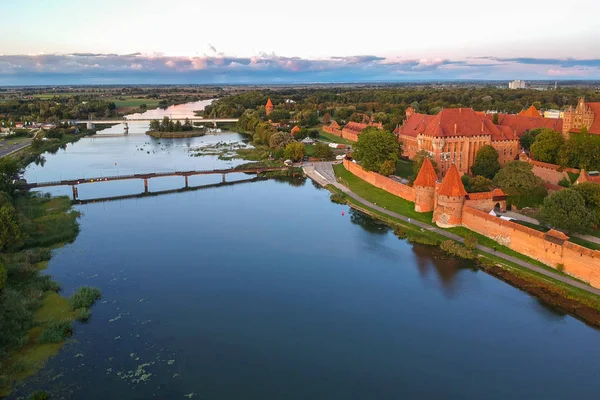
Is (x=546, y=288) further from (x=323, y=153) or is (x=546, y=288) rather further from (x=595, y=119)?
(x=323, y=153)

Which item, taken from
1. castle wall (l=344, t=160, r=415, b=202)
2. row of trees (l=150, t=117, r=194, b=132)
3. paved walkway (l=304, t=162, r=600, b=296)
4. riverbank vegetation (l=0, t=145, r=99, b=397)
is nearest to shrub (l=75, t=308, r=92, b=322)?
riverbank vegetation (l=0, t=145, r=99, b=397)

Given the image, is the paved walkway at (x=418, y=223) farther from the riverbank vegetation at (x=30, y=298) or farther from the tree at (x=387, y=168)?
the riverbank vegetation at (x=30, y=298)

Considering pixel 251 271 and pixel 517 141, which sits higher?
pixel 517 141

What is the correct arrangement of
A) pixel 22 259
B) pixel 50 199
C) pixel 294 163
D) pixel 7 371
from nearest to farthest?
pixel 7 371, pixel 22 259, pixel 50 199, pixel 294 163

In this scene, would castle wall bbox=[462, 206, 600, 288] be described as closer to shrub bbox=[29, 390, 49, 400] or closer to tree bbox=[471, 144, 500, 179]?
tree bbox=[471, 144, 500, 179]

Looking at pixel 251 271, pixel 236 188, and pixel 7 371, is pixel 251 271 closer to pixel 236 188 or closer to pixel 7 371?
pixel 7 371

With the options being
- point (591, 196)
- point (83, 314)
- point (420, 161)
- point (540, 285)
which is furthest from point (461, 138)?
point (83, 314)

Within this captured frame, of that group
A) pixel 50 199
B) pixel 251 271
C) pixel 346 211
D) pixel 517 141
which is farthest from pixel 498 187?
pixel 50 199
